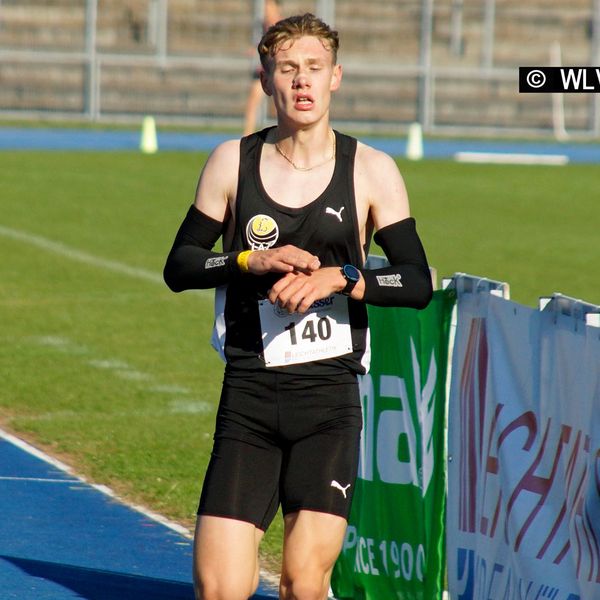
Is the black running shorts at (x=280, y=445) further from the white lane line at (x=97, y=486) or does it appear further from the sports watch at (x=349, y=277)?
the white lane line at (x=97, y=486)

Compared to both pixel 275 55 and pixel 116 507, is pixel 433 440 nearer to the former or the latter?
pixel 275 55

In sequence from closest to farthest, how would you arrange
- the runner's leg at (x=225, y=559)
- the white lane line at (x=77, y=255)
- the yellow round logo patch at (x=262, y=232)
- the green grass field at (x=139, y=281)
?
1. the runner's leg at (x=225, y=559)
2. the yellow round logo patch at (x=262, y=232)
3. the green grass field at (x=139, y=281)
4. the white lane line at (x=77, y=255)

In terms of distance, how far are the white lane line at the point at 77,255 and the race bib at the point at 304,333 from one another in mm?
9711

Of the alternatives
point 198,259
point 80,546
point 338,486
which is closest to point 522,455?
point 338,486

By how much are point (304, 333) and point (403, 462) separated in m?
1.14

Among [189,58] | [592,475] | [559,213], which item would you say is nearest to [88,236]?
[559,213]

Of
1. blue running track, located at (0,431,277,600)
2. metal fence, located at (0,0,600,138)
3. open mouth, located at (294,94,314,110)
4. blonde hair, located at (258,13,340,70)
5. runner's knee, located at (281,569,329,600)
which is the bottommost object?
blue running track, located at (0,431,277,600)

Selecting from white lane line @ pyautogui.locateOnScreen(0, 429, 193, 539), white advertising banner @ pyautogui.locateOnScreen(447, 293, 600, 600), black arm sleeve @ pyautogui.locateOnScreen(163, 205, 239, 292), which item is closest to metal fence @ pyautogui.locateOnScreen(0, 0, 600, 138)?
white lane line @ pyautogui.locateOnScreen(0, 429, 193, 539)

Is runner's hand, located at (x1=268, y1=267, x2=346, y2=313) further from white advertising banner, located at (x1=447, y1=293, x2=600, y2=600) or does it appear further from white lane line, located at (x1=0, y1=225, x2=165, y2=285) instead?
white lane line, located at (x1=0, y1=225, x2=165, y2=285)

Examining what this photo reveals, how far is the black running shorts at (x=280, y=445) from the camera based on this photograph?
443 centimetres

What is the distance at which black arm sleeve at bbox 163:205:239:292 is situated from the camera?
14.5 ft

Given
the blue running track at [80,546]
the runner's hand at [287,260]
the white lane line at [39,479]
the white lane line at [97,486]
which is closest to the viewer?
the runner's hand at [287,260]

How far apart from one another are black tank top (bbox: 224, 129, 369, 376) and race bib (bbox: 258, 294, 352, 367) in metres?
0.02

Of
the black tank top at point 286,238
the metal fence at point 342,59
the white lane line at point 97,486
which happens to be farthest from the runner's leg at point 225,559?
the metal fence at point 342,59
